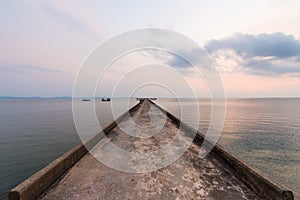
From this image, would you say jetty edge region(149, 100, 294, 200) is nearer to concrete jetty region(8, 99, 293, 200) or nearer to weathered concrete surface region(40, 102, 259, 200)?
concrete jetty region(8, 99, 293, 200)

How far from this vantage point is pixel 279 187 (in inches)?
118

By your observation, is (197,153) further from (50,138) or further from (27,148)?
(50,138)

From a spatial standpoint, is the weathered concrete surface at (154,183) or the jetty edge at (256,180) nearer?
the jetty edge at (256,180)

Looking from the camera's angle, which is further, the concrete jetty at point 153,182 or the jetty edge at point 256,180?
the concrete jetty at point 153,182

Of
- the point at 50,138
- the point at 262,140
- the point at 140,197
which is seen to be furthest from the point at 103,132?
the point at 262,140

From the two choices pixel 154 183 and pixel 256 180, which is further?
pixel 154 183

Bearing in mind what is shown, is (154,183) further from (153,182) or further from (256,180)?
(256,180)

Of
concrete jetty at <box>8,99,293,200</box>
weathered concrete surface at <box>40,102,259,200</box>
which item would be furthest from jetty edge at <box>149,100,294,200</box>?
weathered concrete surface at <box>40,102,259,200</box>

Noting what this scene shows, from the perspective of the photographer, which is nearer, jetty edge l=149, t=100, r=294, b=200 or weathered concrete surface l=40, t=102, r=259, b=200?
jetty edge l=149, t=100, r=294, b=200

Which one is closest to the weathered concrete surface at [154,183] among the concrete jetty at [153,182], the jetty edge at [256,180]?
the concrete jetty at [153,182]

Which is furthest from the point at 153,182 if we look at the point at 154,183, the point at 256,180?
the point at 256,180

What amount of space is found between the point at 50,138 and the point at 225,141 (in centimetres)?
1346

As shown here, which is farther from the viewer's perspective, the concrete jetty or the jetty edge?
the concrete jetty

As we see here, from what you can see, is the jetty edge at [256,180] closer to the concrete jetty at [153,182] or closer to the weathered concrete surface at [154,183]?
the concrete jetty at [153,182]
